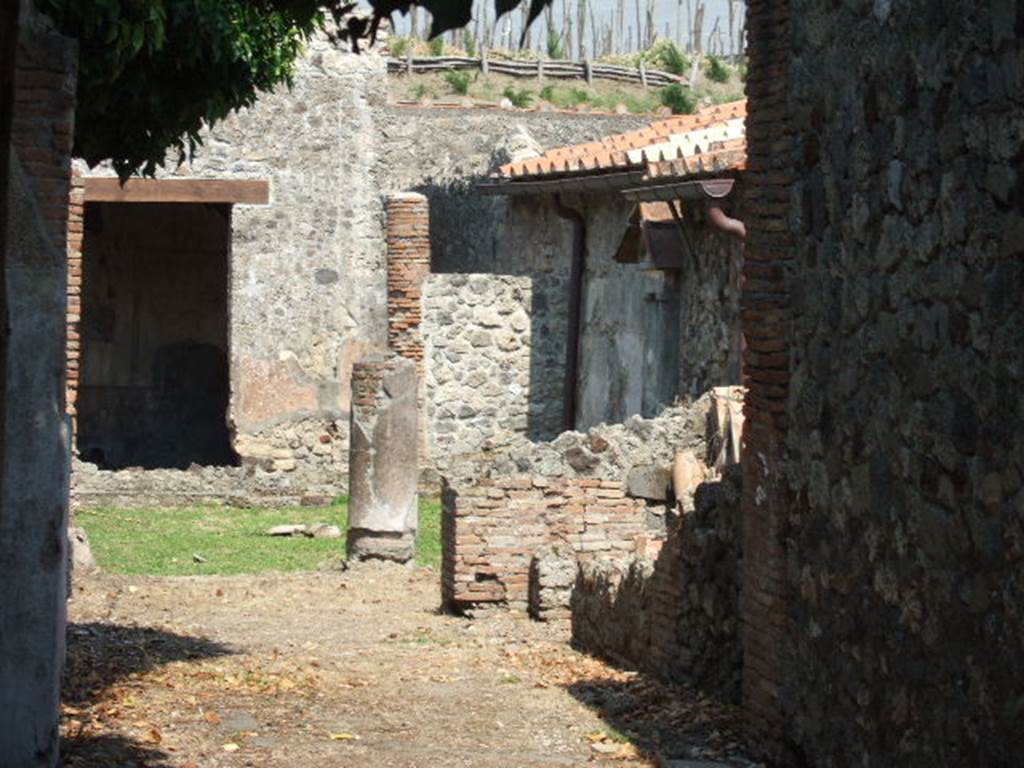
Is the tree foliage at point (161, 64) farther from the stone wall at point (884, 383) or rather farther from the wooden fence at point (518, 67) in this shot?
the wooden fence at point (518, 67)

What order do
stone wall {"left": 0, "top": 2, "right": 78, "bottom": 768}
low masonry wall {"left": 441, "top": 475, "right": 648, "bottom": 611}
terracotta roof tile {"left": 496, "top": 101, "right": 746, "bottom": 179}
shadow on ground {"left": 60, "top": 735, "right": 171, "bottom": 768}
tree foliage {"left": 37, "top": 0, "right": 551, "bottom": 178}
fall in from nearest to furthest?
stone wall {"left": 0, "top": 2, "right": 78, "bottom": 768} → shadow on ground {"left": 60, "top": 735, "right": 171, "bottom": 768} → tree foliage {"left": 37, "top": 0, "right": 551, "bottom": 178} → low masonry wall {"left": 441, "top": 475, "right": 648, "bottom": 611} → terracotta roof tile {"left": 496, "top": 101, "right": 746, "bottom": 179}

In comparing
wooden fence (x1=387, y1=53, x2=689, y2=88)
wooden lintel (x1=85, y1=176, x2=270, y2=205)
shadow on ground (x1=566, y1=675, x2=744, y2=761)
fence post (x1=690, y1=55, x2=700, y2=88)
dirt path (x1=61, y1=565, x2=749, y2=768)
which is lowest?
dirt path (x1=61, y1=565, x2=749, y2=768)

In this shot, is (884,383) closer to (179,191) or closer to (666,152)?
(666,152)

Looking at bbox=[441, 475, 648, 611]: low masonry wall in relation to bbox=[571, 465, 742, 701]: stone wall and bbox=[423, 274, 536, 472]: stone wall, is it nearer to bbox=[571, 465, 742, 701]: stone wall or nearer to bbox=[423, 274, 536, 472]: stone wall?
bbox=[571, 465, 742, 701]: stone wall

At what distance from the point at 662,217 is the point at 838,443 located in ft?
34.4

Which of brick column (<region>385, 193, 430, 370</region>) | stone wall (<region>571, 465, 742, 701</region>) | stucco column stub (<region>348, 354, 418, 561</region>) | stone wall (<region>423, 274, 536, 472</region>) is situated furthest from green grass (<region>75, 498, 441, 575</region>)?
stone wall (<region>571, 465, 742, 701</region>)

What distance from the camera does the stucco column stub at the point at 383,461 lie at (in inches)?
610

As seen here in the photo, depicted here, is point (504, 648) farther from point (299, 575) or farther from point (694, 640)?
point (299, 575)

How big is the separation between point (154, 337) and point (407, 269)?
558 centimetres

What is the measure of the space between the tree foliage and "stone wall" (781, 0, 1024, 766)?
2.40 metres

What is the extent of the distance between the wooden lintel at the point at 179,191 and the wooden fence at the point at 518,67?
18.8 ft

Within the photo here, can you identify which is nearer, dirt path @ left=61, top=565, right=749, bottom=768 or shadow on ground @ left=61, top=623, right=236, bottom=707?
dirt path @ left=61, top=565, right=749, bottom=768

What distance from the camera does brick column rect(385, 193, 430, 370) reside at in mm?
21562

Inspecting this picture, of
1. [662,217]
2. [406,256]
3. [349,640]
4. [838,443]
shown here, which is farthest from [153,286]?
[838,443]
